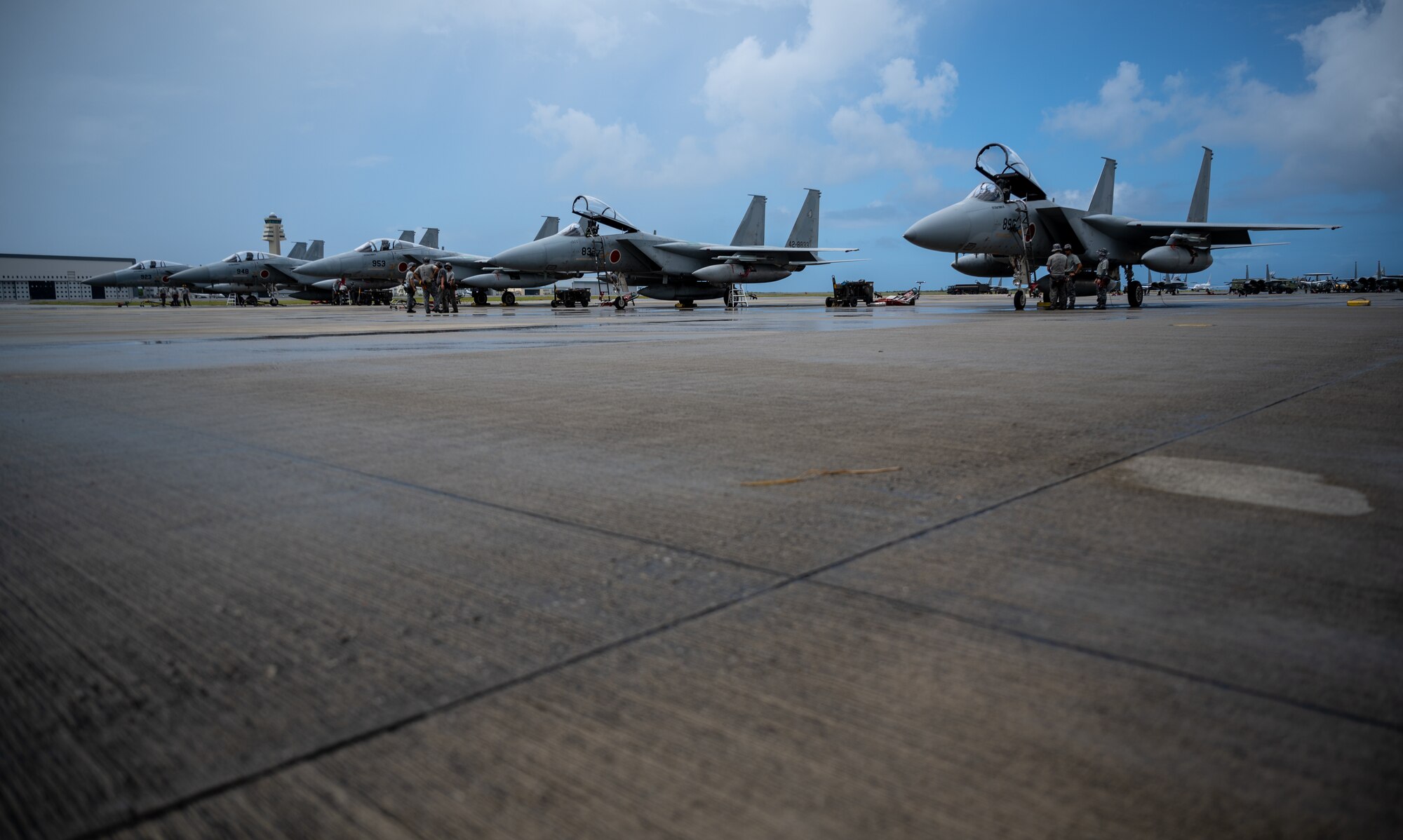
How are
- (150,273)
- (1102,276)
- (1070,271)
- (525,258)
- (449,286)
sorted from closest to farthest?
(1070,271) < (1102,276) < (449,286) < (525,258) < (150,273)

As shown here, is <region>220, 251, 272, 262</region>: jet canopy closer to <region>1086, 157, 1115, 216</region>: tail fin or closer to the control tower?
<region>1086, 157, 1115, 216</region>: tail fin

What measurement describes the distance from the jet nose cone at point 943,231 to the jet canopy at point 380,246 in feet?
73.7

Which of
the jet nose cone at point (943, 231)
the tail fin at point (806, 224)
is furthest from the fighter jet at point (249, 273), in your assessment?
the jet nose cone at point (943, 231)

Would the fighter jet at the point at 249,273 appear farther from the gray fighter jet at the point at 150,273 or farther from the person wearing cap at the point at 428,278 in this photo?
the person wearing cap at the point at 428,278

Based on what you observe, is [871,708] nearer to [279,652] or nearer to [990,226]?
[279,652]

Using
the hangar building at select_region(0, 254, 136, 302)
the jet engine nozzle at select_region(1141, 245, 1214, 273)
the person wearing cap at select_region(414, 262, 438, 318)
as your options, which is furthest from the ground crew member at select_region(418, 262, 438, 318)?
the hangar building at select_region(0, 254, 136, 302)

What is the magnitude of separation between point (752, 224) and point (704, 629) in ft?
108

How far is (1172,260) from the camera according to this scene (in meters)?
21.8

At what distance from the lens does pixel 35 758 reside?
1.18 meters

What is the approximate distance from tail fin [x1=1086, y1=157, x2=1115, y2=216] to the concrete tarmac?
23.3 m

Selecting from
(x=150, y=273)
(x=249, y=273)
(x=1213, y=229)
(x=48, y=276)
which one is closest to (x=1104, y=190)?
(x=1213, y=229)

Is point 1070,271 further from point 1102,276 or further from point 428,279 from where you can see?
point 428,279

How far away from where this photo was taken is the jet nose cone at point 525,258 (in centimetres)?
2628

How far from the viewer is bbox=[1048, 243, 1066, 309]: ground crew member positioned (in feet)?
64.1
